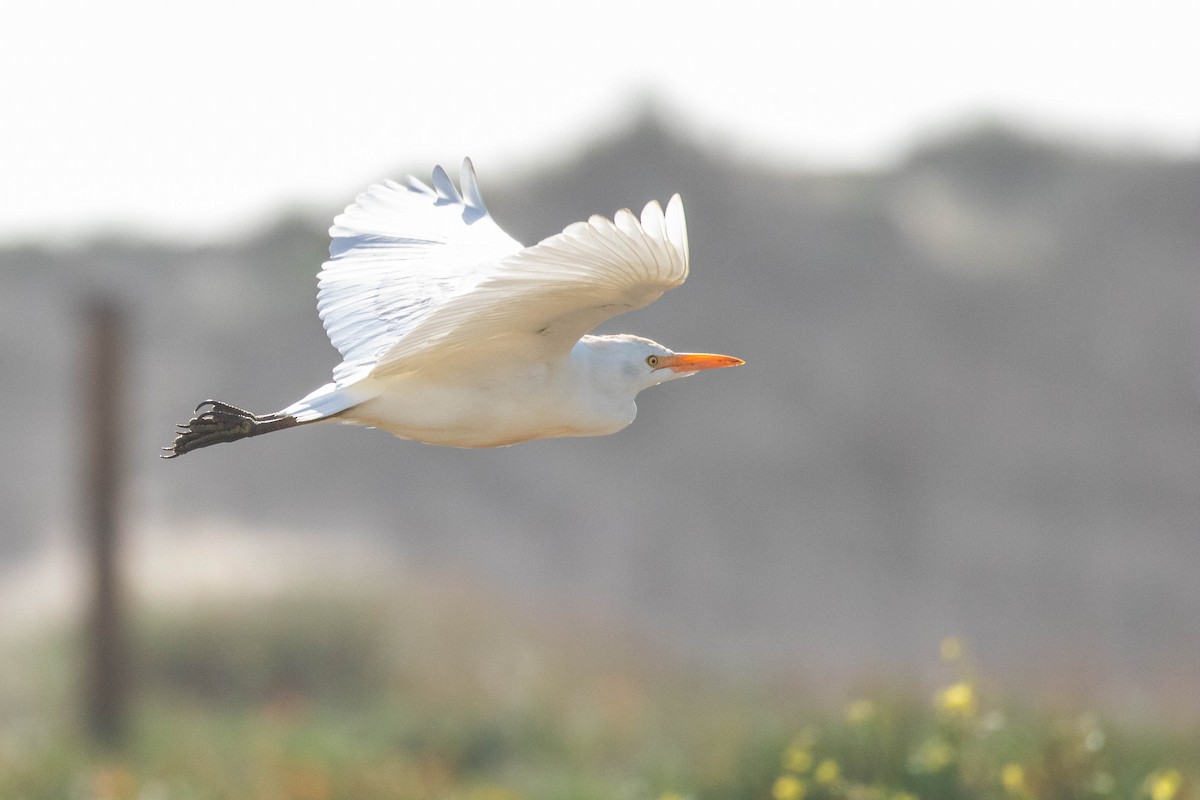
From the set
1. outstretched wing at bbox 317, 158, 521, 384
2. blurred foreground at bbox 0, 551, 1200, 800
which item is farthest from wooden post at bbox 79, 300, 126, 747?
outstretched wing at bbox 317, 158, 521, 384

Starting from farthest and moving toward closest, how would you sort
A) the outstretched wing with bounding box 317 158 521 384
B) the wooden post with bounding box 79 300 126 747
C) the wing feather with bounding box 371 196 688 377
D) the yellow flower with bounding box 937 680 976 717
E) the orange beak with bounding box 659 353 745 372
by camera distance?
the wooden post with bounding box 79 300 126 747 → the yellow flower with bounding box 937 680 976 717 → the outstretched wing with bounding box 317 158 521 384 → the orange beak with bounding box 659 353 745 372 → the wing feather with bounding box 371 196 688 377

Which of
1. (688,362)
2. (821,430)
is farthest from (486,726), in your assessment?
(821,430)

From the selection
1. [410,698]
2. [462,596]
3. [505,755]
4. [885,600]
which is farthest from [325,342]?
[505,755]

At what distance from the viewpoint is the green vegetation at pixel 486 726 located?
4895 mm

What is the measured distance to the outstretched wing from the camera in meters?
3.51

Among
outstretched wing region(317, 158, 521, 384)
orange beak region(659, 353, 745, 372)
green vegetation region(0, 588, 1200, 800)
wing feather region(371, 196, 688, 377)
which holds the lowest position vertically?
green vegetation region(0, 588, 1200, 800)

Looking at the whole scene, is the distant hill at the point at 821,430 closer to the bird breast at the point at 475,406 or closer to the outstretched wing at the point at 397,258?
the outstretched wing at the point at 397,258

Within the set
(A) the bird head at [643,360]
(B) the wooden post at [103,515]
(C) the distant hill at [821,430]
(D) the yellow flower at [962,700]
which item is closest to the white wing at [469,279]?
(A) the bird head at [643,360]

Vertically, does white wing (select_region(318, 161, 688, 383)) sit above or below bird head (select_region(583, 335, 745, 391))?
above

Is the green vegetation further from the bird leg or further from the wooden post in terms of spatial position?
the bird leg

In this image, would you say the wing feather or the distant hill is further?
the distant hill

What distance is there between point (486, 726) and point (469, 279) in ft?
18.1

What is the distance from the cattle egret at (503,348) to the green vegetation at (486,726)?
1.33 meters

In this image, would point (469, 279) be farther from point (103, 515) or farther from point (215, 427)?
point (103, 515)
